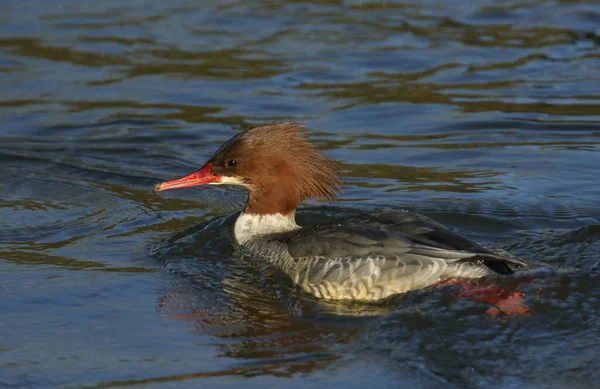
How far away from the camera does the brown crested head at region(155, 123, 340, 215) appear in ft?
26.0

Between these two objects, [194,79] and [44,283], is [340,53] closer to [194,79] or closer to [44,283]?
[194,79]

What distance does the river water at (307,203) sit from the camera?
235 inches

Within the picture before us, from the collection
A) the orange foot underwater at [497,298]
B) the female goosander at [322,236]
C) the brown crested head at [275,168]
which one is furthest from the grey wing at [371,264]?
the brown crested head at [275,168]

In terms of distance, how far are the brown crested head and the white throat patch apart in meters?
0.06

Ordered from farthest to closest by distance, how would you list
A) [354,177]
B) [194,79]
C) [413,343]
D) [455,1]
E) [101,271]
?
[455,1], [194,79], [354,177], [101,271], [413,343]

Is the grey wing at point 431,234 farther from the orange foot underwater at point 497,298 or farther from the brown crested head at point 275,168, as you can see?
the brown crested head at point 275,168

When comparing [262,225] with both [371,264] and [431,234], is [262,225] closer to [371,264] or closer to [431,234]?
[371,264]

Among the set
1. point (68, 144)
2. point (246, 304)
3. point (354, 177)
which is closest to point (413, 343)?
point (246, 304)

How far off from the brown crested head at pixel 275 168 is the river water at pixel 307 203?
572 mm

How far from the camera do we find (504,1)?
15.6 metres

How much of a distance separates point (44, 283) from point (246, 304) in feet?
4.93

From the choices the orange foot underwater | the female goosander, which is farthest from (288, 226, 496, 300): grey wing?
the orange foot underwater

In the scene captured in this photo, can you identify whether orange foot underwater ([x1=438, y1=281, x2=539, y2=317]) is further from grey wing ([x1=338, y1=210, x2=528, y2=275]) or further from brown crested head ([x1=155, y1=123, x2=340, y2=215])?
brown crested head ([x1=155, y1=123, x2=340, y2=215])

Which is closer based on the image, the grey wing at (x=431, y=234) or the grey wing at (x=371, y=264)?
the grey wing at (x=431, y=234)
